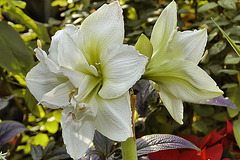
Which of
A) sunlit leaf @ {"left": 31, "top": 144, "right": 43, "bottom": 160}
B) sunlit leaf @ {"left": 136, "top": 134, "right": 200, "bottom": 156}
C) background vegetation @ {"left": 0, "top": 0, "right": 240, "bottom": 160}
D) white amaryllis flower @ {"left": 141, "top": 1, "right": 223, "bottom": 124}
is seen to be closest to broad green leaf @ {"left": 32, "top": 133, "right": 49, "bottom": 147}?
background vegetation @ {"left": 0, "top": 0, "right": 240, "bottom": 160}

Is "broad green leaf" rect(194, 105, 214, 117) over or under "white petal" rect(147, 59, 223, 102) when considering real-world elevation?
under

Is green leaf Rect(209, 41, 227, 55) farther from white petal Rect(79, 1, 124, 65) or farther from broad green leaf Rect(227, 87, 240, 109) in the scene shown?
white petal Rect(79, 1, 124, 65)

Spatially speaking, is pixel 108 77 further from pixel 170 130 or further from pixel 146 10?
pixel 146 10

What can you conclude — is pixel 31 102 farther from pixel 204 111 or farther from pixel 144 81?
pixel 204 111

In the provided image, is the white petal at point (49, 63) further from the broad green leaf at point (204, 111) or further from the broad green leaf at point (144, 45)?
the broad green leaf at point (204, 111)

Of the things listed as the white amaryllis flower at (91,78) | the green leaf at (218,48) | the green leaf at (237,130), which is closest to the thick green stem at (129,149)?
the white amaryllis flower at (91,78)

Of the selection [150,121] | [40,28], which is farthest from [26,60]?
[150,121]

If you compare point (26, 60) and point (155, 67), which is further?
point (26, 60)
